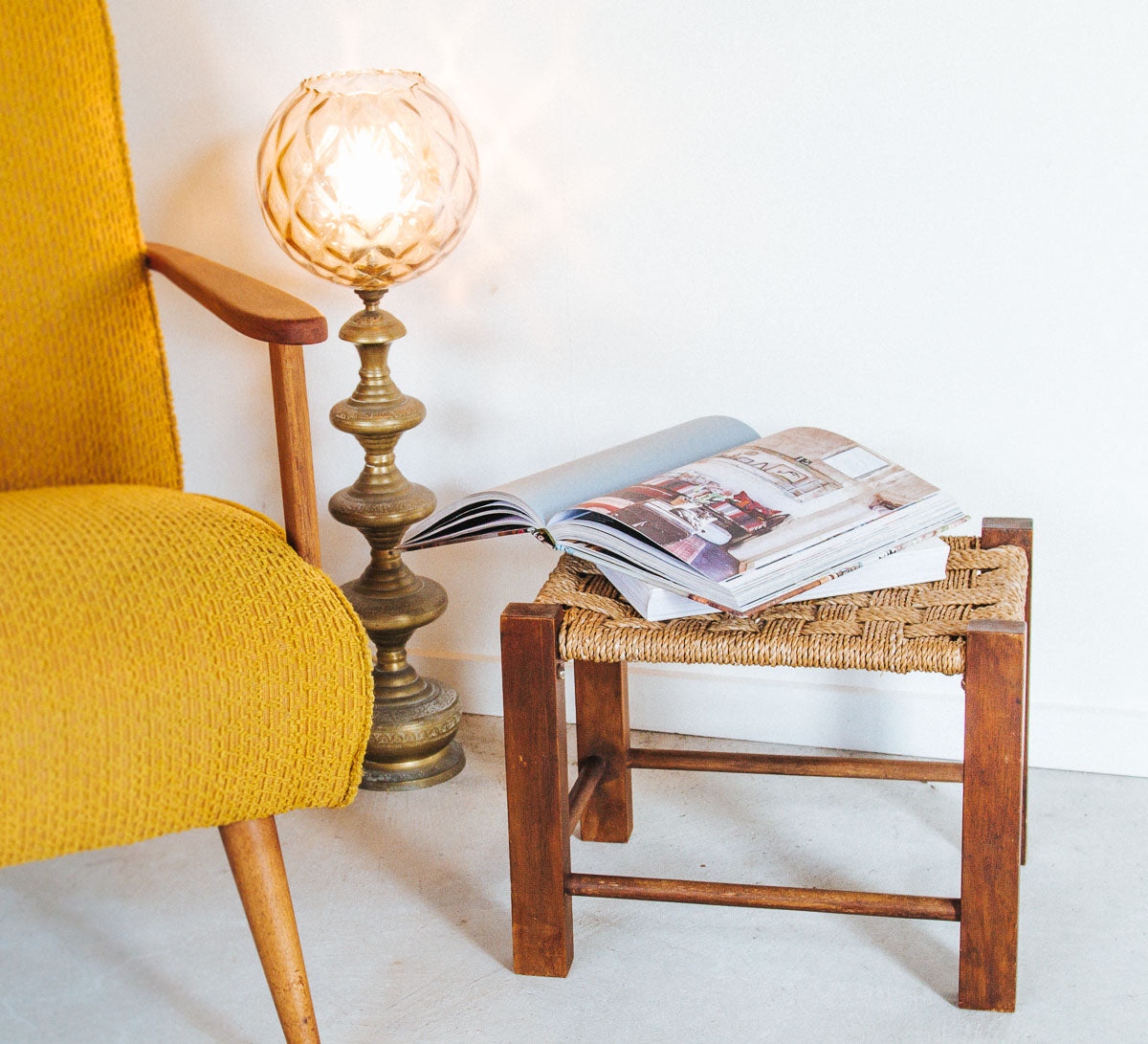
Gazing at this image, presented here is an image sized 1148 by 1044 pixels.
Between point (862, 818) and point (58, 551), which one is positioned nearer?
point (58, 551)

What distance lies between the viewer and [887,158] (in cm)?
130

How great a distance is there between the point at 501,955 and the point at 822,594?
17.0 inches

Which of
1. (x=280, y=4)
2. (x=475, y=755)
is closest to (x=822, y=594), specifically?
(x=475, y=755)

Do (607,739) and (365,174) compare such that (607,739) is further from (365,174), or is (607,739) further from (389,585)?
(365,174)

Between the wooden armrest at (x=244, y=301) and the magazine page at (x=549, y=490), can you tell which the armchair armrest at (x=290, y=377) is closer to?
the wooden armrest at (x=244, y=301)

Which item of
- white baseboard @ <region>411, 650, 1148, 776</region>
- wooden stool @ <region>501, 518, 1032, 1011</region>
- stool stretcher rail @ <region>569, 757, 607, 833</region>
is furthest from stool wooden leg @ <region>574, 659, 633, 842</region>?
white baseboard @ <region>411, 650, 1148, 776</region>

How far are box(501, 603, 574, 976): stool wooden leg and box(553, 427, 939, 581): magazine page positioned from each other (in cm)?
11

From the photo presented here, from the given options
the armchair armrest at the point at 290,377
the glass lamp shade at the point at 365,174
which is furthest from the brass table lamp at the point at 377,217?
the armchair armrest at the point at 290,377

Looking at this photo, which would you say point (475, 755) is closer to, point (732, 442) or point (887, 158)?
point (732, 442)

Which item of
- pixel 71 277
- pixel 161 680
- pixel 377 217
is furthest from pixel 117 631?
pixel 377 217

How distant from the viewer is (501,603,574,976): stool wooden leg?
99 centimetres

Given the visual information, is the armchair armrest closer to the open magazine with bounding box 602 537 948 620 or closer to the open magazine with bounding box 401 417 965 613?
the open magazine with bounding box 401 417 965 613

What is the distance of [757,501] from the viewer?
3.34 feet

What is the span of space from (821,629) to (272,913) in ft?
1.52
